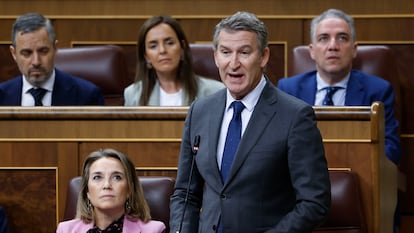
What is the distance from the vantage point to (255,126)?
1.83 meters

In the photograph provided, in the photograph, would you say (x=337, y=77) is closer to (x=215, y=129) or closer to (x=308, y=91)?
(x=308, y=91)

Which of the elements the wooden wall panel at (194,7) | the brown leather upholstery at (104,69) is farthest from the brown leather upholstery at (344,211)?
the wooden wall panel at (194,7)

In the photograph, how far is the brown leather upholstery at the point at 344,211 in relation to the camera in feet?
7.08

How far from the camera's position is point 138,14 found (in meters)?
3.52

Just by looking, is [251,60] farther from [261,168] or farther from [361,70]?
[361,70]

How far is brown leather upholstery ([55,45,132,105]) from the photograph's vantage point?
307 centimetres

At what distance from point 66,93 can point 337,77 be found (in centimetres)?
82

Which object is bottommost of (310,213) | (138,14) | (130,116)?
(310,213)

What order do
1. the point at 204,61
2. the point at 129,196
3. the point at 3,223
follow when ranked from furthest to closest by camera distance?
the point at 204,61 < the point at 3,223 < the point at 129,196

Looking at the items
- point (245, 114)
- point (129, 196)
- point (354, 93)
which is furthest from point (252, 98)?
point (354, 93)

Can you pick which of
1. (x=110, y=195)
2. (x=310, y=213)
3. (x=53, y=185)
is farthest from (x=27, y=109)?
(x=310, y=213)

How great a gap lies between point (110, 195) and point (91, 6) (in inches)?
61.3

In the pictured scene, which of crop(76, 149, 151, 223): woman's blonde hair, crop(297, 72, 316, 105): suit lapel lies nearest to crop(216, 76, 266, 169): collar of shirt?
crop(76, 149, 151, 223): woman's blonde hair

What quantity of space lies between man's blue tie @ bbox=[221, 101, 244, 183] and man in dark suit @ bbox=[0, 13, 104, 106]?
3.67 ft
